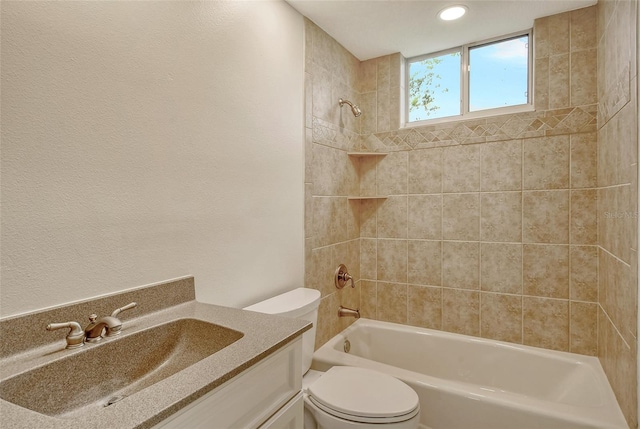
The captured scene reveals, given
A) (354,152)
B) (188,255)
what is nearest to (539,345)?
(354,152)

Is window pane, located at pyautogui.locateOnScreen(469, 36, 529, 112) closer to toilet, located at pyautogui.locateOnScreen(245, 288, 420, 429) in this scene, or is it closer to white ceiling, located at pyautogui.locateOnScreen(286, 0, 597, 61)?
white ceiling, located at pyautogui.locateOnScreen(286, 0, 597, 61)

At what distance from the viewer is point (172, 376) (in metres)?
0.76

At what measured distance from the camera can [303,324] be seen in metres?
1.12

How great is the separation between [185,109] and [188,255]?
0.57 meters

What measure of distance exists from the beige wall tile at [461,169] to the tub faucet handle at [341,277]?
911 millimetres

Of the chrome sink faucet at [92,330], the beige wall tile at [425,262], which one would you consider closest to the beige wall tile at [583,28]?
the beige wall tile at [425,262]

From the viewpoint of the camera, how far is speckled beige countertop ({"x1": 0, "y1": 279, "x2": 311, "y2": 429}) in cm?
61

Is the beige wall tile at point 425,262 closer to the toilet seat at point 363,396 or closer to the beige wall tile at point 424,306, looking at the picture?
the beige wall tile at point 424,306

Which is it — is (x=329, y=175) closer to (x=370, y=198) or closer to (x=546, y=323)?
(x=370, y=198)

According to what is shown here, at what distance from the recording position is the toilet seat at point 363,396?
1440 millimetres

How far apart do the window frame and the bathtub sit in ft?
5.05

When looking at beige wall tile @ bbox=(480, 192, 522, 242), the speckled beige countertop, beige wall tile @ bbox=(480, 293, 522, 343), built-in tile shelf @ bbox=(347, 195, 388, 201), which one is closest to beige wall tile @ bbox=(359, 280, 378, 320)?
built-in tile shelf @ bbox=(347, 195, 388, 201)

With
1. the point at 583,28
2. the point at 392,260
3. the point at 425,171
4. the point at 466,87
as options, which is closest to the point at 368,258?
the point at 392,260

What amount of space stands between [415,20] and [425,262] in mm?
1612
